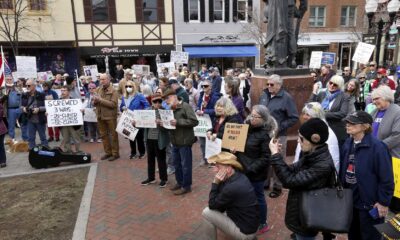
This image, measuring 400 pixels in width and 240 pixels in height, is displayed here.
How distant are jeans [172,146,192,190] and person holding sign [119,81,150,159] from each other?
211 cm

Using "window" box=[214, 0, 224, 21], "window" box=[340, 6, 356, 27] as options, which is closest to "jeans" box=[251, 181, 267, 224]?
"window" box=[214, 0, 224, 21]

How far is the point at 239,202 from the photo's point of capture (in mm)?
3535

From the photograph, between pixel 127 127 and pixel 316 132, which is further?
pixel 127 127

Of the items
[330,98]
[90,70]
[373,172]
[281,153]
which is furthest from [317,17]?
[373,172]

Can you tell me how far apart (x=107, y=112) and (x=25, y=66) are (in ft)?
21.9

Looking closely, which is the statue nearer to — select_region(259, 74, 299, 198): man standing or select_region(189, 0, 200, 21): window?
select_region(259, 74, 299, 198): man standing

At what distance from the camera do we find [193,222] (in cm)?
484

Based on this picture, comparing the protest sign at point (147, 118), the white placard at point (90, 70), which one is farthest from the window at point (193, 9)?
the protest sign at point (147, 118)

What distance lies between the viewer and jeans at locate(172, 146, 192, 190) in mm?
5586

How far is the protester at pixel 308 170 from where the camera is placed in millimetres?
2934

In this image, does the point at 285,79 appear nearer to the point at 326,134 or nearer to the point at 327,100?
the point at 327,100

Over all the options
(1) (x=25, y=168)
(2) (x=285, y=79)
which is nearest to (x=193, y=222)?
(2) (x=285, y=79)

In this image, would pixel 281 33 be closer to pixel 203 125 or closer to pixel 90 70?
pixel 203 125

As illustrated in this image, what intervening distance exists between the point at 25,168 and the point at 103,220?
4.05 metres
